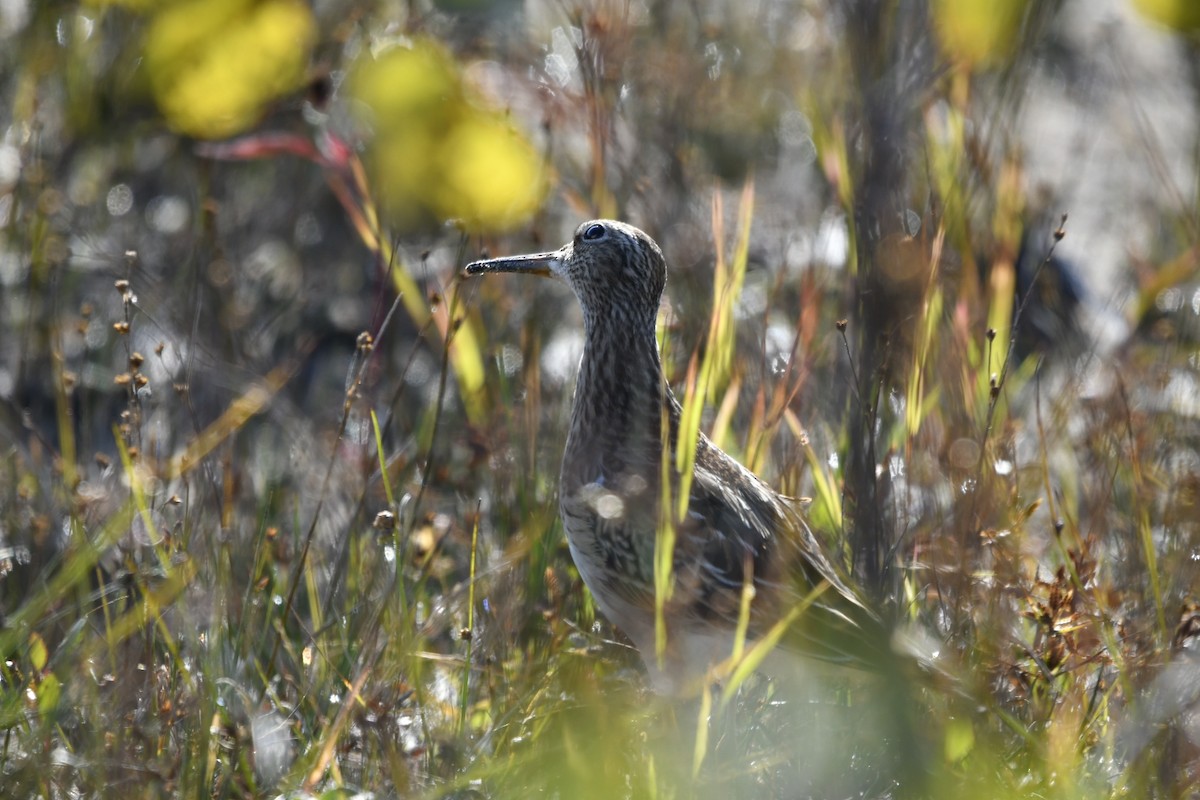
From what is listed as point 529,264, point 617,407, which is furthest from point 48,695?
point 529,264

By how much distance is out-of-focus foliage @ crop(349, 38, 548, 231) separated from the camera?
15.1ft

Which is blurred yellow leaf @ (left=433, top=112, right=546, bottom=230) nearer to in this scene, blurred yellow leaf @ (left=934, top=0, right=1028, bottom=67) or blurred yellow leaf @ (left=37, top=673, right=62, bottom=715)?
blurred yellow leaf @ (left=934, top=0, right=1028, bottom=67)

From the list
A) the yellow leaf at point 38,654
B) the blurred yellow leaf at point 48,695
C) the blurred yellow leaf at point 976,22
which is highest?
the blurred yellow leaf at point 976,22

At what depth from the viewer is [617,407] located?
3.91m

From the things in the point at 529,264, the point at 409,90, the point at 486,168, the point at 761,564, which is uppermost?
the point at 409,90

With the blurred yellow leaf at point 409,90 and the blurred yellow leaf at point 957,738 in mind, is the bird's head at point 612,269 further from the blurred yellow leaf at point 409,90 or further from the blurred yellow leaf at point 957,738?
the blurred yellow leaf at point 957,738

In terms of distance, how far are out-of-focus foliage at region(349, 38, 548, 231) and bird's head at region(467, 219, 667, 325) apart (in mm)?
527

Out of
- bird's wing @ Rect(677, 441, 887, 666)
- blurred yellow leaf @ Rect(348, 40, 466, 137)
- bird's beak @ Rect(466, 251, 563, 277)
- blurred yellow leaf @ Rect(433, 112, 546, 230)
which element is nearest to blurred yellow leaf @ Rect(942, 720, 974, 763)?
bird's wing @ Rect(677, 441, 887, 666)

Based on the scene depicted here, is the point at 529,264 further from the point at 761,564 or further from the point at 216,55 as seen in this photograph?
the point at 216,55

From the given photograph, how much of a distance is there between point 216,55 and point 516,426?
176 centimetres

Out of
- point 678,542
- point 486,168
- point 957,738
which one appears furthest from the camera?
point 486,168

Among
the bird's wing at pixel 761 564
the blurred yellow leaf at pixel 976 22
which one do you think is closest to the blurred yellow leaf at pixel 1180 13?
the blurred yellow leaf at pixel 976 22

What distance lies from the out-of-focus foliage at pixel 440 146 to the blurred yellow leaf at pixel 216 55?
40cm

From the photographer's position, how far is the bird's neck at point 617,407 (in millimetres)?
3766
